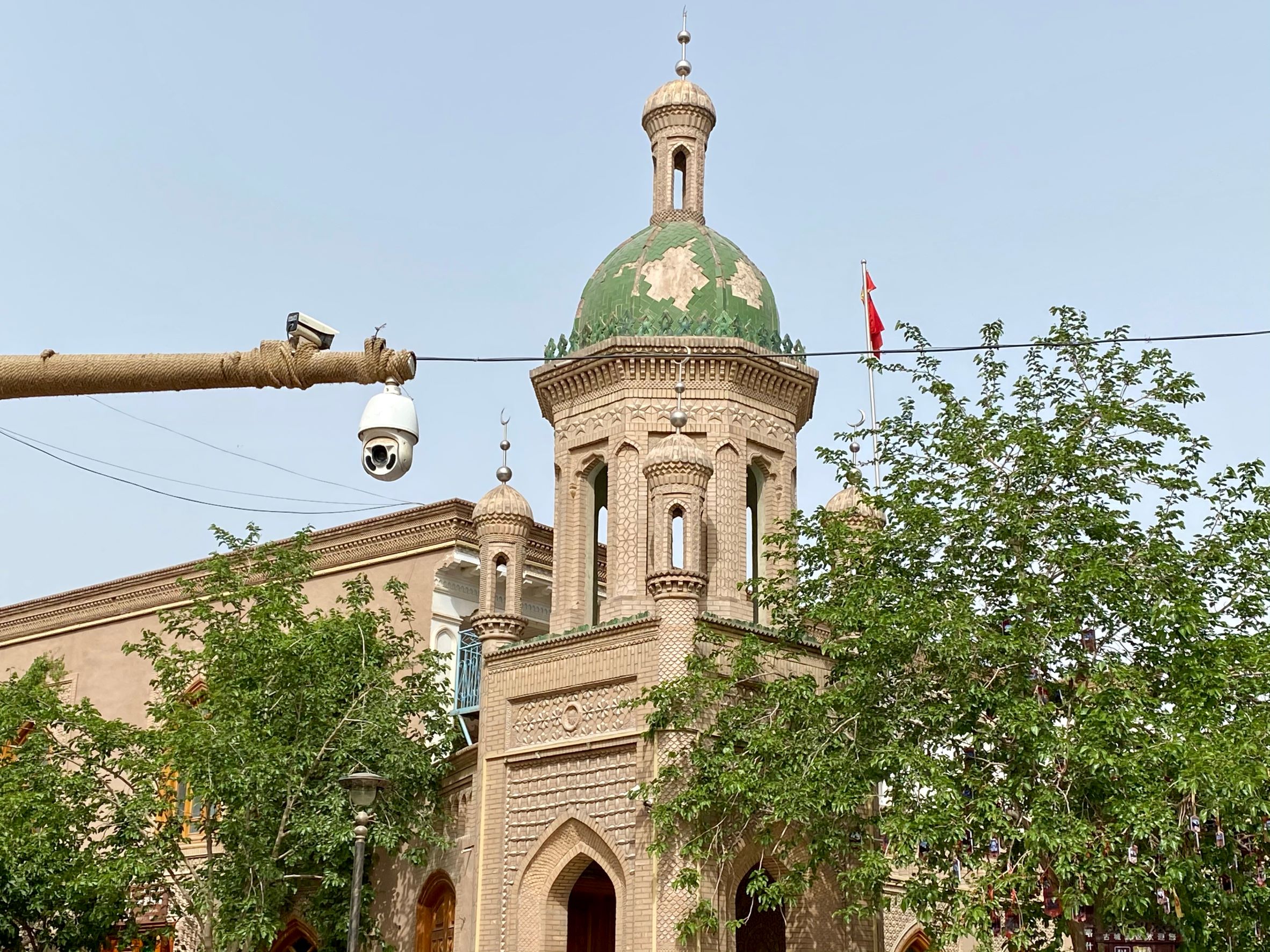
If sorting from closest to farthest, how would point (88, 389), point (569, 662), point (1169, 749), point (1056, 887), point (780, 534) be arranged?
1. point (88, 389)
2. point (1169, 749)
3. point (1056, 887)
4. point (780, 534)
5. point (569, 662)

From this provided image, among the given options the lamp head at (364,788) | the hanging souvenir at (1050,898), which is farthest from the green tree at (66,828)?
the hanging souvenir at (1050,898)

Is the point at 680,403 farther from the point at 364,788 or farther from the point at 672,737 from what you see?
the point at 364,788

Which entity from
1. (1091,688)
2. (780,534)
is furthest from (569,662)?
(1091,688)

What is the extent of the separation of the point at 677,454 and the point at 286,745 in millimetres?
5574

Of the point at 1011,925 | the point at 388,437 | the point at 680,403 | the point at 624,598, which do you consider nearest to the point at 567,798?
the point at 624,598

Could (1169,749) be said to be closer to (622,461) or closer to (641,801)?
(641,801)

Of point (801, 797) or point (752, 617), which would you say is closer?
point (801, 797)

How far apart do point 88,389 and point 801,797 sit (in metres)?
9.01

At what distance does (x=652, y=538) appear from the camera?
1775 centimetres

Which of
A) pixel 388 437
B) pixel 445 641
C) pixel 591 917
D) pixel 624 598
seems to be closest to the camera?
pixel 388 437

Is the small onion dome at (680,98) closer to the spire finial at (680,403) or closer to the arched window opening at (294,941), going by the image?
the spire finial at (680,403)

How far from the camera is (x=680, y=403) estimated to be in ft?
61.2

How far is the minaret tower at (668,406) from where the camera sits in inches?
747

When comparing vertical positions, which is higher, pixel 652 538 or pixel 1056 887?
pixel 652 538
